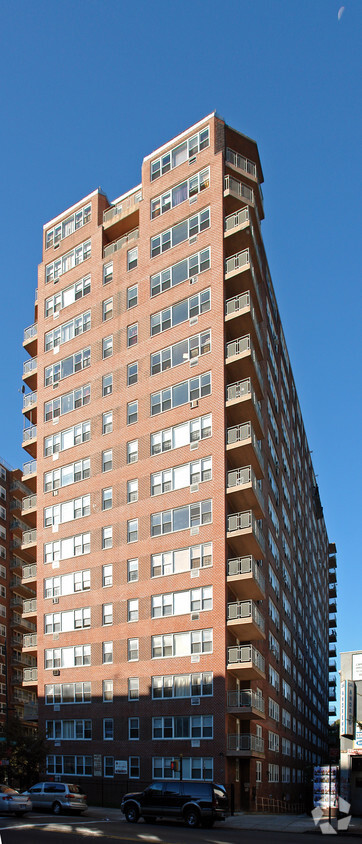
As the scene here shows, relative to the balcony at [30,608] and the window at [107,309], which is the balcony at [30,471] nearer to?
the balcony at [30,608]

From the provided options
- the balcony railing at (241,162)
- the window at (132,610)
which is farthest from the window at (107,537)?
the balcony railing at (241,162)

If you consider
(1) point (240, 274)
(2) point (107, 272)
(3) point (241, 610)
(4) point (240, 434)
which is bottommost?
(3) point (241, 610)

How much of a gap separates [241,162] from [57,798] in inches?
1520

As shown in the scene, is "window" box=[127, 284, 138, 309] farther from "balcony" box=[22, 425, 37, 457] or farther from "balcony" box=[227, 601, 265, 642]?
"balcony" box=[227, 601, 265, 642]

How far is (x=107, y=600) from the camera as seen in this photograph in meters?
51.3

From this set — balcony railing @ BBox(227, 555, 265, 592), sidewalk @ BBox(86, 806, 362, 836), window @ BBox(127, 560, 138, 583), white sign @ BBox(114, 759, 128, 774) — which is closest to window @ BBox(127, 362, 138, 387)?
window @ BBox(127, 560, 138, 583)

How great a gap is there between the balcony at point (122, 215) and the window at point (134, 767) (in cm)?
3448

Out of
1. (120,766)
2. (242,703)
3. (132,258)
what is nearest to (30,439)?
(132,258)

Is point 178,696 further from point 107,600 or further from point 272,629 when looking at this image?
point 272,629

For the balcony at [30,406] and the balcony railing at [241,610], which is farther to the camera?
the balcony at [30,406]

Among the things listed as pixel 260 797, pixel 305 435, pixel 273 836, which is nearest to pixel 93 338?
pixel 260 797

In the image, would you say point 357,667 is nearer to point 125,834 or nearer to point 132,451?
point 132,451

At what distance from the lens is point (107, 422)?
5475 centimetres

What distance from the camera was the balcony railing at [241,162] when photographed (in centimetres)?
5362
